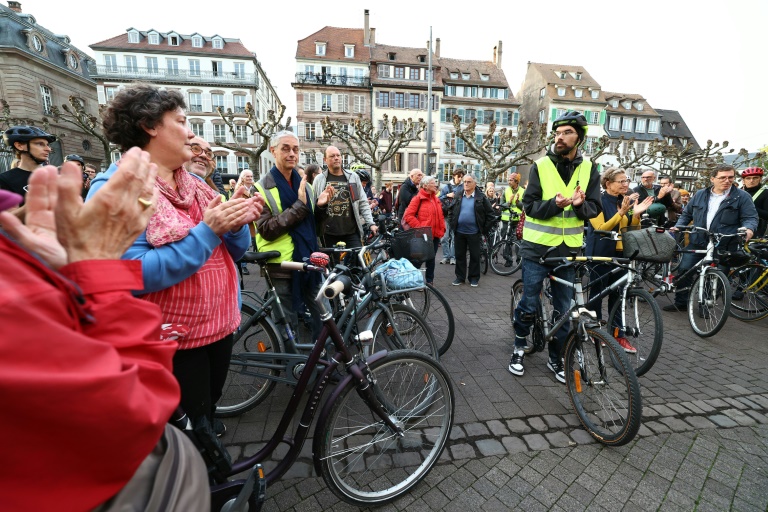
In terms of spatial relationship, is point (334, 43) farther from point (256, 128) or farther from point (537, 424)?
point (537, 424)

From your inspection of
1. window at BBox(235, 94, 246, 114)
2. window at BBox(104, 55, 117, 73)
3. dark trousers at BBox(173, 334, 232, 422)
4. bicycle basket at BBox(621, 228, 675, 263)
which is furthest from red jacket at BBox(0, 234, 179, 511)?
window at BBox(104, 55, 117, 73)

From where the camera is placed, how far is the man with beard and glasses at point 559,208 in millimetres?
3176

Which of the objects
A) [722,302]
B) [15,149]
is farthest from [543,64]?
[15,149]

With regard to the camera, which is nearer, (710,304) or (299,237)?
(299,237)

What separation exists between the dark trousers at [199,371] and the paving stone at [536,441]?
2143 mm

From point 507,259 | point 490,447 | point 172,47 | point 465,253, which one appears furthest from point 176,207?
point 172,47

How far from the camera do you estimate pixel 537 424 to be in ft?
9.32

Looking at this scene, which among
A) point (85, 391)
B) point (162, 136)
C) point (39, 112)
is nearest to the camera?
point (85, 391)

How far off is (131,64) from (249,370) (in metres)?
51.7

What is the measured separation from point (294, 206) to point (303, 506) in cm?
225

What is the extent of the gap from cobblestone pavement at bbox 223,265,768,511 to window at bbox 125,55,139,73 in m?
51.4

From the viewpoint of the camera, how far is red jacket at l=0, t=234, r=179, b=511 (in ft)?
1.78

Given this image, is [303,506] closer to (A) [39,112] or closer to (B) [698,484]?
(B) [698,484]

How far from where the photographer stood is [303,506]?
2123 millimetres
